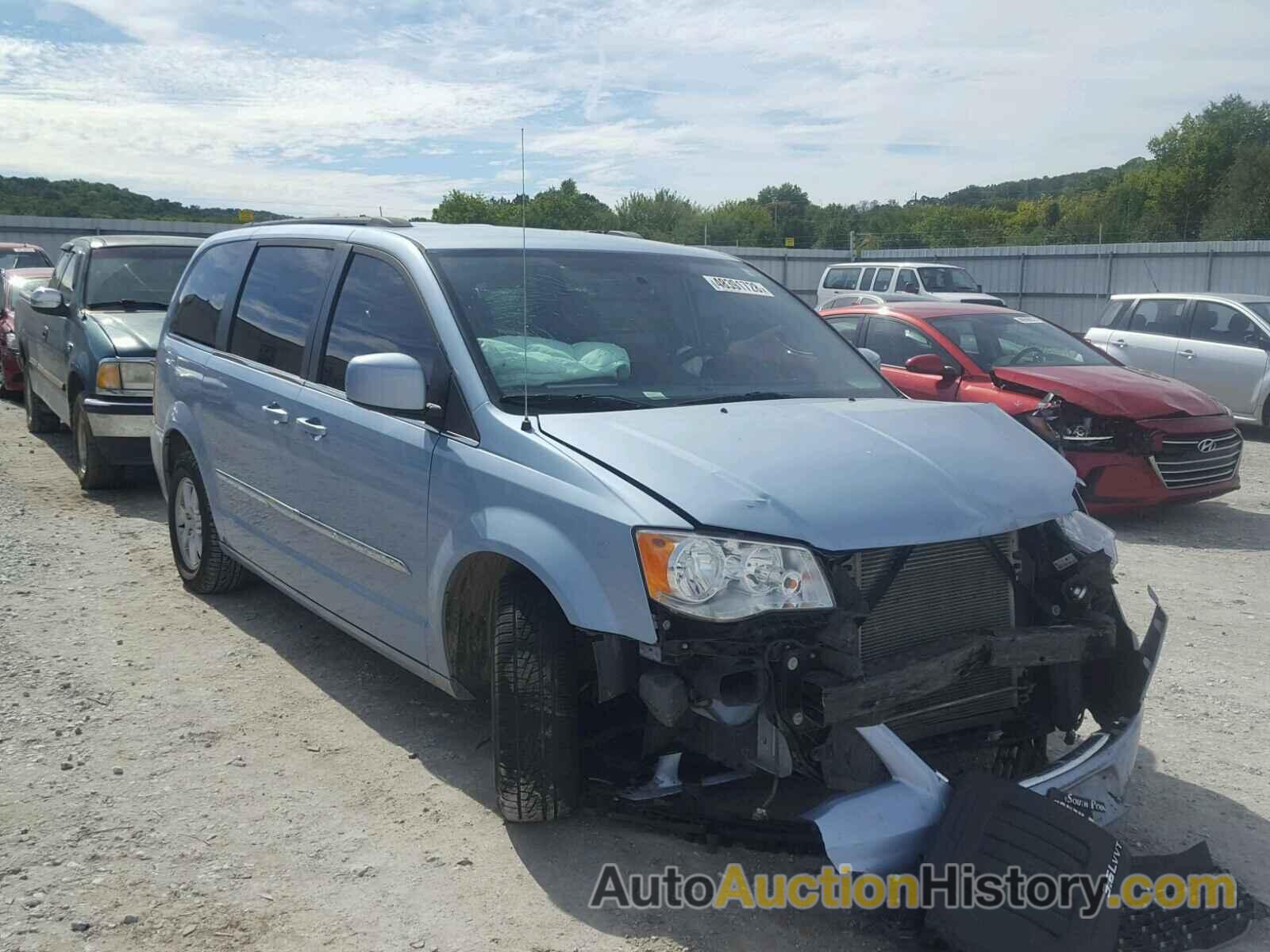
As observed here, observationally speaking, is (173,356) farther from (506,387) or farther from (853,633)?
(853,633)

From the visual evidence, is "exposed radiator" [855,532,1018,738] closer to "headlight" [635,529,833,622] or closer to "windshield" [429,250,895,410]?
"headlight" [635,529,833,622]

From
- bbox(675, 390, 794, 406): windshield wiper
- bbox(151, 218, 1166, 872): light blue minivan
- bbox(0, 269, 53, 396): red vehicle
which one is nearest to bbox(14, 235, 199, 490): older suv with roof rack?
bbox(0, 269, 53, 396): red vehicle

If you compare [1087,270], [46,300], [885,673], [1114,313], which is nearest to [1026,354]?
[1114,313]

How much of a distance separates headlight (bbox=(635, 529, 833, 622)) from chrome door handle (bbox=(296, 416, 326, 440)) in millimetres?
1957

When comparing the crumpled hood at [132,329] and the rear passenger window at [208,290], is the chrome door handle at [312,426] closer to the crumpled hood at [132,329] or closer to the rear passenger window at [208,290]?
the rear passenger window at [208,290]

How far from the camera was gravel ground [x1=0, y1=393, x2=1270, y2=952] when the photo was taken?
3.15m

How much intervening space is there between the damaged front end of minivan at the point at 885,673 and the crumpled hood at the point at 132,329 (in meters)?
6.26

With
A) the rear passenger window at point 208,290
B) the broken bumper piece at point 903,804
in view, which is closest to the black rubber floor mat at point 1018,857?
the broken bumper piece at point 903,804

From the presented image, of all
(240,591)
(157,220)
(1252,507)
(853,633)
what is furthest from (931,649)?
(157,220)

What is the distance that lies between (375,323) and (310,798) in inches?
68.2

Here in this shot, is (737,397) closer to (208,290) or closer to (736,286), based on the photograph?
(736,286)

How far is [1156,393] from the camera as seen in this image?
8.42 meters

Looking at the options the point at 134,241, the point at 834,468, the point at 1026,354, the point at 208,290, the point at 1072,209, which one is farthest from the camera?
the point at 1072,209

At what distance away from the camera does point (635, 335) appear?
4.18 m
